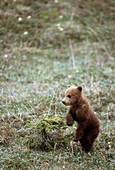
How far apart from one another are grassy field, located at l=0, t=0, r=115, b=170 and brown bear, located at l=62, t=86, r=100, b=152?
300 mm

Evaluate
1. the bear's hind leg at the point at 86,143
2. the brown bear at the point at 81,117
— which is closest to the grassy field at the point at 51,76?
the bear's hind leg at the point at 86,143

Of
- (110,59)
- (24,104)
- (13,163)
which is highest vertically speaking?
(13,163)

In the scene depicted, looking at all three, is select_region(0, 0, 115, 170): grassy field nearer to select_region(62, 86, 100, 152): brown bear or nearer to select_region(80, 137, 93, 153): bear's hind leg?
select_region(80, 137, 93, 153): bear's hind leg

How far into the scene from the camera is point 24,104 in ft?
19.7

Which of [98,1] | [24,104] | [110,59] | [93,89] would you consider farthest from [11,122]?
[98,1]

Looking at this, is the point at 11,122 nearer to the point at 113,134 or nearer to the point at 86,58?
the point at 113,134

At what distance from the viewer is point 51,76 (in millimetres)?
8148

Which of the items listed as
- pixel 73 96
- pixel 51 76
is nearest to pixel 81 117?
pixel 73 96

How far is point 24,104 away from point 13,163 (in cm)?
225

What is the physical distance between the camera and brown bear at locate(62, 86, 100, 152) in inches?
172

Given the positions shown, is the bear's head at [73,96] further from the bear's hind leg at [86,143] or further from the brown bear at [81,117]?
the bear's hind leg at [86,143]

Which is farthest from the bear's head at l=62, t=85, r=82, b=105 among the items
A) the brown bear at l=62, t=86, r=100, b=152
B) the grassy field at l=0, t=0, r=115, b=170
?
the grassy field at l=0, t=0, r=115, b=170

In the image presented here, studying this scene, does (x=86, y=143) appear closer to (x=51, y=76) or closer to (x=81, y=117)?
(x=81, y=117)

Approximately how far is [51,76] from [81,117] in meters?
3.95
